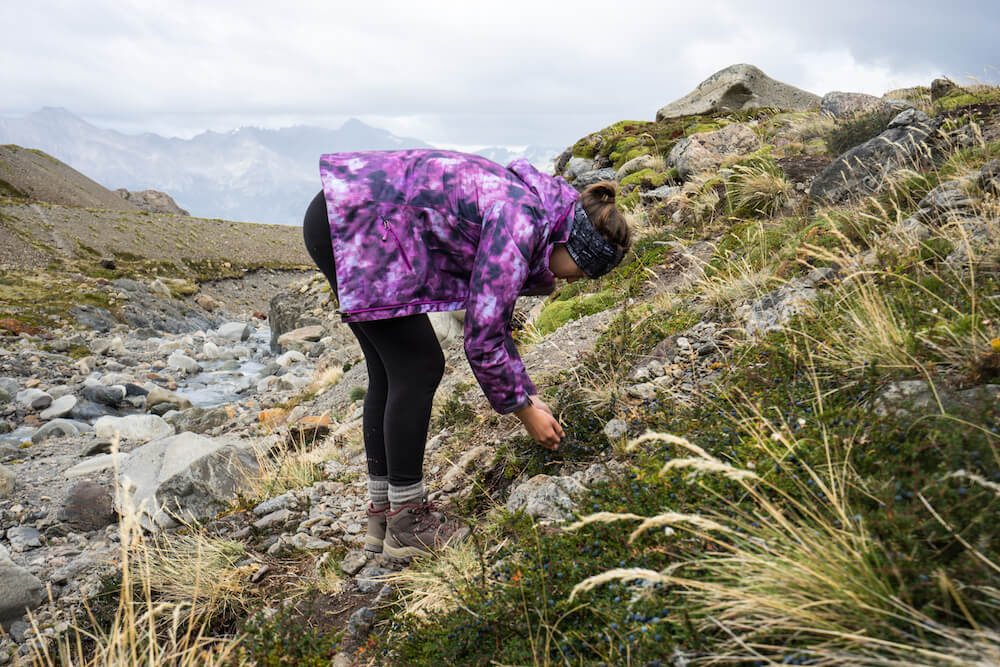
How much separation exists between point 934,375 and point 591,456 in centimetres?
159

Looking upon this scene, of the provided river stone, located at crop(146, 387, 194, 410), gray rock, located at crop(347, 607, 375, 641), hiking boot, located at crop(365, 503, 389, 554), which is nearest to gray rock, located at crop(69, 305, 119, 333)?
river stone, located at crop(146, 387, 194, 410)

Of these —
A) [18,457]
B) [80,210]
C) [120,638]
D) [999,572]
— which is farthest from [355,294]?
[80,210]

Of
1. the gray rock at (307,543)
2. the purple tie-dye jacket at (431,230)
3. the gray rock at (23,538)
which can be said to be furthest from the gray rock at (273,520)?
the gray rock at (23,538)

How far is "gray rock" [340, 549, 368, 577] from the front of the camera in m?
3.21

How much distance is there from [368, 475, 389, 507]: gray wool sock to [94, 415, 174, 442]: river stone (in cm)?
786

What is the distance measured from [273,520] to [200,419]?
22.9 ft

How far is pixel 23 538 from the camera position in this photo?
5.21m

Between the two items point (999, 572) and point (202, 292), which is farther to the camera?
point (202, 292)

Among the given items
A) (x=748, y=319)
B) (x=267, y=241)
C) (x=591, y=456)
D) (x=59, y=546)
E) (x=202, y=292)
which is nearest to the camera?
(x=591, y=456)

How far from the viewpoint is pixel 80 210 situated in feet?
111

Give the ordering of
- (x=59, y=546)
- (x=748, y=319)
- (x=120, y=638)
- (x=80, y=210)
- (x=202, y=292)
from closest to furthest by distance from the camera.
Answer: (x=120, y=638) → (x=748, y=319) → (x=59, y=546) → (x=202, y=292) → (x=80, y=210)

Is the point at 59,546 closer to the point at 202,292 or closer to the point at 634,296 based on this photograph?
the point at 634,296

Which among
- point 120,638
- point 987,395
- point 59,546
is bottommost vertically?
point 59,546

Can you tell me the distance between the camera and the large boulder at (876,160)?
5.29 m
